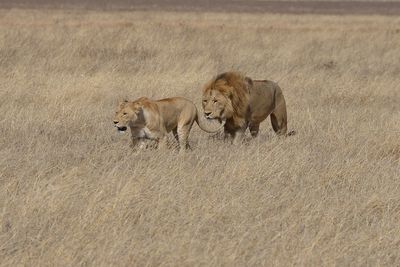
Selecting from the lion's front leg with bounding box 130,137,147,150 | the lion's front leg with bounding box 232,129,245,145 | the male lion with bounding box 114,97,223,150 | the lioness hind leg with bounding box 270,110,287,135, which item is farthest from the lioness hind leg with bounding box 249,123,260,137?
the lion's front leg with bounding box 130,137,147,150

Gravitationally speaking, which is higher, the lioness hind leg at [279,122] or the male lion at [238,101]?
the male lion at [238,101]

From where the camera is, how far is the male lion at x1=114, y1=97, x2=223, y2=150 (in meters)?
7.78

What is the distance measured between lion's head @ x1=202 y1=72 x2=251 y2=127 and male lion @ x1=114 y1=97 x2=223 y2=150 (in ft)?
1.06

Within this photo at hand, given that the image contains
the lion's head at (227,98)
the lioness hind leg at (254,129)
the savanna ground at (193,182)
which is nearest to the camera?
the savanna ground at (193,182)

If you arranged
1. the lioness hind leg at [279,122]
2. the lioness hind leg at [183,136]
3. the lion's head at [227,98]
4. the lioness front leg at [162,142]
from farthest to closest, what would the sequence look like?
the lioness hind leg at [279,122] → the lioness hind leg at [183,136] → the lion's head at [227,98] → the lioness front leg at [162,142]

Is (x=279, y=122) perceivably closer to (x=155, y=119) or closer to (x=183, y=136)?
(x=183, y=136)

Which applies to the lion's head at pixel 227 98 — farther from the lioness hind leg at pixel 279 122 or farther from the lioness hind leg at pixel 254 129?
the lioness hind leg at pixel 279 122

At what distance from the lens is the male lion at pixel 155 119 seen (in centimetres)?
778

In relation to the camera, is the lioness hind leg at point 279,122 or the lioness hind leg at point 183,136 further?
the lioness hind leg at point 279,122

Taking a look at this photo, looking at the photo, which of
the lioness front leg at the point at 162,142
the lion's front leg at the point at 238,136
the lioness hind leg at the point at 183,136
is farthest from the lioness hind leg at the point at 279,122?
the lioness front leg at the point at 162,142

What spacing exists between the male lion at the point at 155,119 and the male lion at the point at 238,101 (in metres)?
0.33

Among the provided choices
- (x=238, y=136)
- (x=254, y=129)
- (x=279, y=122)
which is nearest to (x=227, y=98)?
(x=238, y=136)

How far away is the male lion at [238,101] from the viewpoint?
816 centimetres

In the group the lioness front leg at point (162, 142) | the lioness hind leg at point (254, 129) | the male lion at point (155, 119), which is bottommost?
the lioness hind leg at point (254, 129)
